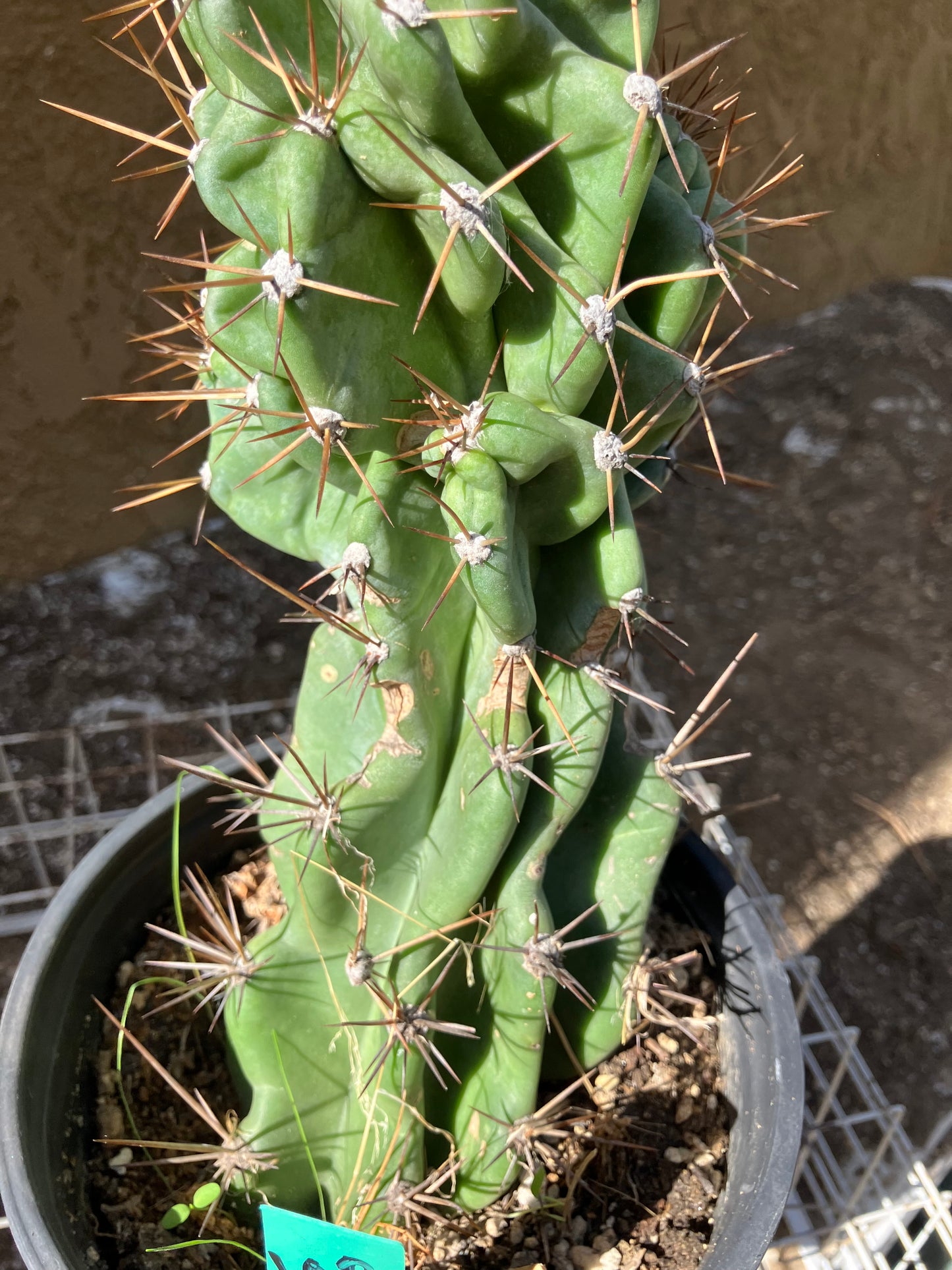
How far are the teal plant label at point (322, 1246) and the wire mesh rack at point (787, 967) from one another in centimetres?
34

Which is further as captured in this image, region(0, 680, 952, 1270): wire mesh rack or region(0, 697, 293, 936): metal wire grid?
region(0, 697, 293, 936): metal wire grid

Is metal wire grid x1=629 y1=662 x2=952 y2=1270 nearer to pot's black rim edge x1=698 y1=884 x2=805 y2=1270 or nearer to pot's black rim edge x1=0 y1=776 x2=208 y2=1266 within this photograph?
pot's black rim edge x1=698 y1=884 x2=805 y2=1270

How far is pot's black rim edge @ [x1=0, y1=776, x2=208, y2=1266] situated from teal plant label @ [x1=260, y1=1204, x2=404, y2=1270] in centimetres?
15

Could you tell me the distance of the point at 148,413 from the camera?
210 cm

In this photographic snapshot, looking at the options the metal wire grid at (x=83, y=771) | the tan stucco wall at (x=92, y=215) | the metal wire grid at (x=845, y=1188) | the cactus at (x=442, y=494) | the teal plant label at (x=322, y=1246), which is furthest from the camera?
the tan stucco wall at (x=92, y=215)

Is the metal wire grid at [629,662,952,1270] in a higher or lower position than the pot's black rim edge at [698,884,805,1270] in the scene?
lower

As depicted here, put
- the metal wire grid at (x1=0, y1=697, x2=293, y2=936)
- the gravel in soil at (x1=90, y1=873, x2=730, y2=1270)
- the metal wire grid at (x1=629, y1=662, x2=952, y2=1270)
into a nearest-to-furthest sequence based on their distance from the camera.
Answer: the gravel in soil at (x1=90, y1=873, x2=730, y2=1270) < the metal wire grid at (x1=629, y1=662, x2=952, y2=1270) < the metal wire grid at (x1=0, y1=697, x2=293, y2=936)

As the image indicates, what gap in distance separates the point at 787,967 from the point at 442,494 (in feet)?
3.44

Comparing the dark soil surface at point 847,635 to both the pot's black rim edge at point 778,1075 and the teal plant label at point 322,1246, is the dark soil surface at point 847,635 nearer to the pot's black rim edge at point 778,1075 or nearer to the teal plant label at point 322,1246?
the pot's black rim edge at point 778,1075

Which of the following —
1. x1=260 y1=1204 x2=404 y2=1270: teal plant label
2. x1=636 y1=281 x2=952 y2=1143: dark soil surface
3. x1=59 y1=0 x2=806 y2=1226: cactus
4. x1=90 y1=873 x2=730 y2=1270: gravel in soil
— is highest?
x1=59 y1=0 x2=806 y2=1226: cactus

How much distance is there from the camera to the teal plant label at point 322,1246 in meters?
0.62

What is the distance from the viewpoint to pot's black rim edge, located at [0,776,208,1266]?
67 centimetres

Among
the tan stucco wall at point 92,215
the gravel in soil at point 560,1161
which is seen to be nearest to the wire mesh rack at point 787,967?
the gravel in soil at point 560,1161

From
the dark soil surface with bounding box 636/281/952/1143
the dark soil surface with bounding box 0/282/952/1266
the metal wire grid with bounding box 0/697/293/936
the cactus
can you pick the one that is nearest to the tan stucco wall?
the dark soil surface with bounding box 0/282/952/1266
